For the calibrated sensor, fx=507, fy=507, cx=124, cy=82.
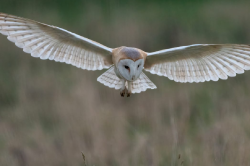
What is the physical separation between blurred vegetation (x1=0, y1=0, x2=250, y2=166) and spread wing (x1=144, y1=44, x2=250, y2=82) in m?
0.31

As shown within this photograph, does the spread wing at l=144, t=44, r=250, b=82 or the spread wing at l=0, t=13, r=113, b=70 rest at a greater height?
the spread wing at l=0, t=13, r=113, b=70

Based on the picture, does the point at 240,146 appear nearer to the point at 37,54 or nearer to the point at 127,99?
the point at 37,54

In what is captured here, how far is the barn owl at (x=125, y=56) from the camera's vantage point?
3475 millimetres

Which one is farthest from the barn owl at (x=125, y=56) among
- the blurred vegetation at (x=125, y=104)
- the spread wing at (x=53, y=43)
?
the blurred vegetation at (x=125, y=104)

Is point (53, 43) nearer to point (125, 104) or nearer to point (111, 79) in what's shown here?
point (111, 79)

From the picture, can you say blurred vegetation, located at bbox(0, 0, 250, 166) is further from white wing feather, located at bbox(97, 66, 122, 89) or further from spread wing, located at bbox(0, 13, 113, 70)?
spread wing, located at bbox(0, 13, 113, 70)

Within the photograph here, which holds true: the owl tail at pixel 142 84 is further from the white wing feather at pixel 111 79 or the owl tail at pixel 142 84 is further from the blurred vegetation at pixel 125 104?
the blurred vegetation at pixel 125 104

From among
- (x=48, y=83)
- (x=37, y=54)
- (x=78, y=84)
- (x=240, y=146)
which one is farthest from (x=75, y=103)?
(x=240, y=146)

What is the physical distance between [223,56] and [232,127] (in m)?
0.73

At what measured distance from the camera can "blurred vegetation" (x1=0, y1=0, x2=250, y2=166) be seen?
4227 millimetres

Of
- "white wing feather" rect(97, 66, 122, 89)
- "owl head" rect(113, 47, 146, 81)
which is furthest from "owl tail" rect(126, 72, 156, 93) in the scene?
"owl head" rect(113, 47, 146, 81)

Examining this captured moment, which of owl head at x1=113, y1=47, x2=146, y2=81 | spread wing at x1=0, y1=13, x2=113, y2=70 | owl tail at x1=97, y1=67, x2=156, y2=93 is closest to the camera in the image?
owl head at x1=113, y1=47, x2=146, y2=81

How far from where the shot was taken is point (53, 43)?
12.2 ft

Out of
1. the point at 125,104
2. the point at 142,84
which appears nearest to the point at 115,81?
the point at 142,84
